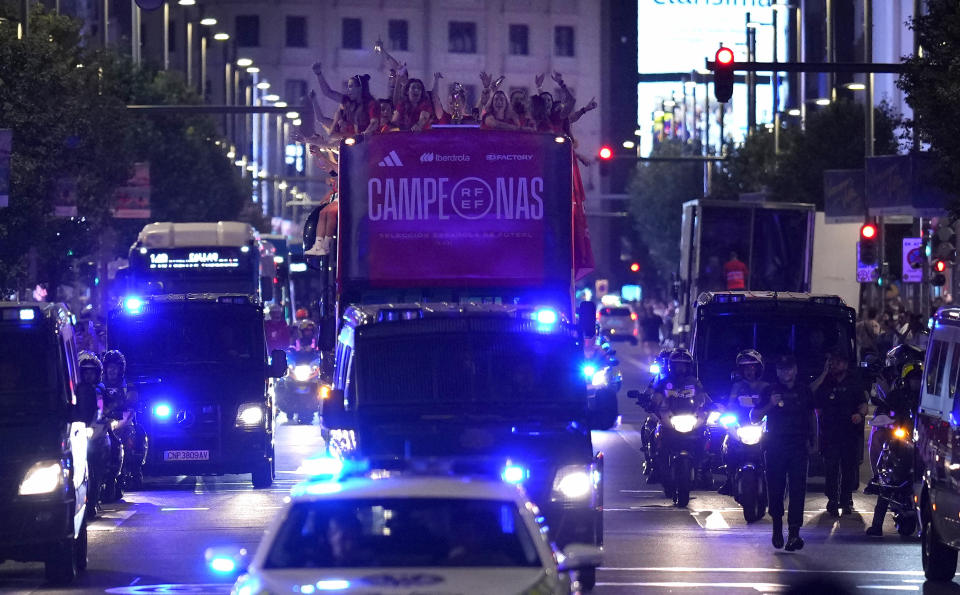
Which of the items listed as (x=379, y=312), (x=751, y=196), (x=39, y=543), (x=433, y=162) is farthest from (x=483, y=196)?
(x=751, y=196)

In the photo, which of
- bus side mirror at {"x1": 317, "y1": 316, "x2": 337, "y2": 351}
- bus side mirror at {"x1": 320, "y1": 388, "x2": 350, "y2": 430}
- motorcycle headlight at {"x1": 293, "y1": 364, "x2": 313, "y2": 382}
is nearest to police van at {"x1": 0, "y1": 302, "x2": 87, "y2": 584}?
bus side mirror at {"x1": 320, "y1": 388, "x2": 350, "y2": 430}

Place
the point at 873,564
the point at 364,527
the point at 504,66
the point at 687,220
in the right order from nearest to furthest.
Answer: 1. the point at 364,527
2. the point at 873,564
3. the point at 687,220
4. the point at 504,66

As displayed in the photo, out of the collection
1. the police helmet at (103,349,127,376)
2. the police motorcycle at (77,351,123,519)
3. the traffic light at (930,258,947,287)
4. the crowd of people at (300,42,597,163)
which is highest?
the crowd of people at (300,42,597,163)

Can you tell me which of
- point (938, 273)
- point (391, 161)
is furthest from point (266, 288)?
point (391, 161)

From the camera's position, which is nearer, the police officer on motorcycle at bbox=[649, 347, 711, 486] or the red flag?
the police officer on motorcycle at bbox=[649, 347, 711, 486]

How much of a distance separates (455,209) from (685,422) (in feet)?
11.0

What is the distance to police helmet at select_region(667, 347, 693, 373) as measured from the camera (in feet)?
72.3

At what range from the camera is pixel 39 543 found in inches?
596

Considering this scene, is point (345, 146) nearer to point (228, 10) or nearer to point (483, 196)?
point (483, 196)

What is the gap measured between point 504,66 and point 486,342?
10990 centimetres

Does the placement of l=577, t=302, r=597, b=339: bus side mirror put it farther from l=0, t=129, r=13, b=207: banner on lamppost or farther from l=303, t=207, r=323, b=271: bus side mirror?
l=0, t=129, r=13, b=207: banner on lamppost

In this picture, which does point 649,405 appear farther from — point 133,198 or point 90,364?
point 133,198

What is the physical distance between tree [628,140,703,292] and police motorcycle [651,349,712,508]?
83.8 metres

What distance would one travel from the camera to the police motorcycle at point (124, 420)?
21625 millimetres
